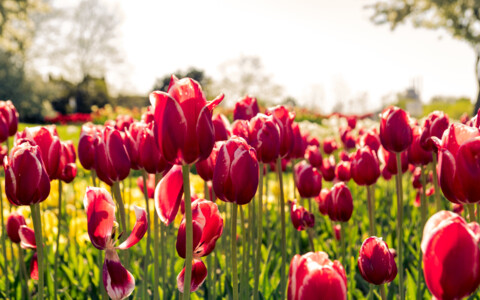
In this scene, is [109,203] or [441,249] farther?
[109,203]

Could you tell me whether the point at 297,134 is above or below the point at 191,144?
below

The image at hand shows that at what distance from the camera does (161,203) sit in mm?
1209

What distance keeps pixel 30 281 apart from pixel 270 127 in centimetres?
202

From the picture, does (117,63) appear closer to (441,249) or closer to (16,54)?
(16,54)

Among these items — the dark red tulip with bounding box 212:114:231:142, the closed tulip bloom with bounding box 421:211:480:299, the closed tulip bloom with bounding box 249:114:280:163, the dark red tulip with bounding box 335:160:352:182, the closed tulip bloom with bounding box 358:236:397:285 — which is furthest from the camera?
the dark red tulip with bounding box 335:160:352:182

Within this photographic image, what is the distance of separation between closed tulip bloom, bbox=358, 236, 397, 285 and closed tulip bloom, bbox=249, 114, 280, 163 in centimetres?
Result: 51

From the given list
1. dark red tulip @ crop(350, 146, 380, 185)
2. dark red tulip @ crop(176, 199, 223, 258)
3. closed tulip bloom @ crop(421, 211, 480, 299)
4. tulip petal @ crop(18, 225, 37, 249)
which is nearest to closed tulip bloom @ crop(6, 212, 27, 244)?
tulip petal @ crop(18, 225, 37, 249)

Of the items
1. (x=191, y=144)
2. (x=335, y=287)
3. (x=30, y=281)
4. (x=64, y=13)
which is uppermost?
(x=64, y=13)

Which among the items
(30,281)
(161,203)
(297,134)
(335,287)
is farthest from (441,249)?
(30,281)

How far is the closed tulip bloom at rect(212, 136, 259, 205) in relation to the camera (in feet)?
3.76

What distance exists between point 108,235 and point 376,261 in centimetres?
72

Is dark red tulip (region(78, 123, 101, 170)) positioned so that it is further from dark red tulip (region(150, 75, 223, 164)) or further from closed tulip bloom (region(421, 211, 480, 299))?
closed tulip bloom (region(421, 211, 480, 299))

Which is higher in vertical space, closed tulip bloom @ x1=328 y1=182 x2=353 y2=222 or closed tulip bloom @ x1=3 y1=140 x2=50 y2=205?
closed tulip bloom @ x1=3 y1=140 x2=50 y2=205

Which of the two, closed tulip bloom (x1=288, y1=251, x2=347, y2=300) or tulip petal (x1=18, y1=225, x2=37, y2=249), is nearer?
closed tulip bloom (x1=288, y1=251, x2=347, y2=300)
